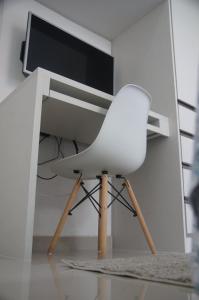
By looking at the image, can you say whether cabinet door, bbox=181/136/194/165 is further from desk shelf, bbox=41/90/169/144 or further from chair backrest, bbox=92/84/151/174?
chair backrest, bbox=92/84/151/174

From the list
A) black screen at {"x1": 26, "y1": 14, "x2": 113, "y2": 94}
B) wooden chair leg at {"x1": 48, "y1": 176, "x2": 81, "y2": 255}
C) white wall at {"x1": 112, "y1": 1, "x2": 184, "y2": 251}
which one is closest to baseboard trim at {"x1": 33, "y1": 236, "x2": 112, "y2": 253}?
white wall at {"x1": 112, "y1": 1, "x2": 184, "y2": 251}

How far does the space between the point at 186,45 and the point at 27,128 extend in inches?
53.4

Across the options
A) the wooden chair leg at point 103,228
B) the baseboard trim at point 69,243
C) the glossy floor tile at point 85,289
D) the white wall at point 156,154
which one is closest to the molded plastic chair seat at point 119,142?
the wooden chair leg at point 103,228

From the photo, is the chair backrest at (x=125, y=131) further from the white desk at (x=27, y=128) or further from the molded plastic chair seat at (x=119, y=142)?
the white desk at (x=27, y=128)

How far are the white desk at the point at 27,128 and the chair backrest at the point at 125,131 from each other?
0.15m

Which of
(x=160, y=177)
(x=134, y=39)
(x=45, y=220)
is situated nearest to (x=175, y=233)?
(x=160, y=177)

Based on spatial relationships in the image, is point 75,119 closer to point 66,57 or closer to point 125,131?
point 125,131

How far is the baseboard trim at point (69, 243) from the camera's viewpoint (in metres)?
1.61

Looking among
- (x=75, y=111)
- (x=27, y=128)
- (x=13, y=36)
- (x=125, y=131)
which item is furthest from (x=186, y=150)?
(x=13, y=36)

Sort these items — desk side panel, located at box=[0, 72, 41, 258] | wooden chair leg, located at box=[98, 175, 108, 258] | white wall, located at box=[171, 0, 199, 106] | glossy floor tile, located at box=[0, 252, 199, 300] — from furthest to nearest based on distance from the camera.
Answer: white wall, located at box=[171, 0, 199, 106], wooden chair leg, located at box=[98, 175, 108, 258], desk side panel, located at box=[0, 72, 41, 258], glossy floor tile, located at box=[0, 252, 199, 300]

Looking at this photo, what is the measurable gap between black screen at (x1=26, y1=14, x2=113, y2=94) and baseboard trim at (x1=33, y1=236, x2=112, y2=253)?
3.24 ft

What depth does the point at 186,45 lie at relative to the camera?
6.50 ft

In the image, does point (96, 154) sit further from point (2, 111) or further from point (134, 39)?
point (134, 39)

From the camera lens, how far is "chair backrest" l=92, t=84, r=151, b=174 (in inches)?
47.6
